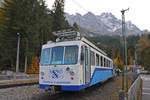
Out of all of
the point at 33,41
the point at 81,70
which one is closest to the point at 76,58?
the point at 81,70

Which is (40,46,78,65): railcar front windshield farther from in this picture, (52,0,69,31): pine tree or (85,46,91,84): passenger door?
(52,0,69,31): pine tree

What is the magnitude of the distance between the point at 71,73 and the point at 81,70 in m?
0.58

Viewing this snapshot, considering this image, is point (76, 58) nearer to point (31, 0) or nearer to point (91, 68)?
point (91, 68)

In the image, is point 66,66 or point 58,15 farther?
point 58,15

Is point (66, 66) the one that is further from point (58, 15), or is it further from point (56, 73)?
point (58, 15)

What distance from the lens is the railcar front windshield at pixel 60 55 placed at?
28.7ft

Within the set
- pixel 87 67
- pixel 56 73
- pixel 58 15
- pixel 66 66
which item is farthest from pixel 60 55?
pixel 58 15

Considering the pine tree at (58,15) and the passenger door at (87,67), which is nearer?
the passenger door at (87,67)

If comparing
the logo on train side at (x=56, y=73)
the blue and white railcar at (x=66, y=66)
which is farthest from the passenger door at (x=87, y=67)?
the logo on train side at (x=56, y=73)

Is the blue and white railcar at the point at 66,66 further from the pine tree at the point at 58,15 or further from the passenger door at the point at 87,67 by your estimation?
the pine tree at the point at 58,15

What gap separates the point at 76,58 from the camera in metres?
8.64

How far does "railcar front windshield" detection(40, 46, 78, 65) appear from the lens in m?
8.75

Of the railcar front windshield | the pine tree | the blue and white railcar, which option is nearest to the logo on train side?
the blue and white railcar

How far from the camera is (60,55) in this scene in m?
9.05
